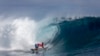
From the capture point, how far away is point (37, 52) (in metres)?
35.9

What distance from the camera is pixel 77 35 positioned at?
125ft

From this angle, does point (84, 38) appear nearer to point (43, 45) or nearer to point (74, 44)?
point (74, 44)

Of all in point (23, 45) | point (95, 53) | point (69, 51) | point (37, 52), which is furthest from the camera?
point (23, 45)

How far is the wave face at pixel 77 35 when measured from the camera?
35219mm

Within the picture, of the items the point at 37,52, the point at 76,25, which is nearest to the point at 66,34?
the point at 76,25

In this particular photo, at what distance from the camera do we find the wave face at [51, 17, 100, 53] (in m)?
35.2

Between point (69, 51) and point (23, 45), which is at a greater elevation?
point (23, 45)

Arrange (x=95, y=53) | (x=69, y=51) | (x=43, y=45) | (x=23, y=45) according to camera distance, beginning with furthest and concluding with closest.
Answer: (x=23, y=45), (x=43, y=45), (x=69, y=51), (x=95, y=53)

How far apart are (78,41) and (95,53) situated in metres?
5.87

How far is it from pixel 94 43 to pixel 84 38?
88.7 inches

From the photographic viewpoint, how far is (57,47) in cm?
3669

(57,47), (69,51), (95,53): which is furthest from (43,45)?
(95,53)

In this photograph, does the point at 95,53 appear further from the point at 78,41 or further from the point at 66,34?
the point at 66,34

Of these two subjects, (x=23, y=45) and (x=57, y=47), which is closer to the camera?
(x=57, y=47)
